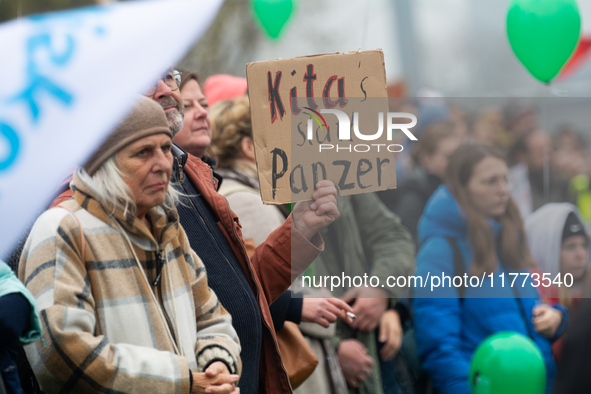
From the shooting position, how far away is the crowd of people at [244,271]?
146cm

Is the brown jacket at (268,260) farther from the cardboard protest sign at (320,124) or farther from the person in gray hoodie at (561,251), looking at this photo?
the person in gray hoodie at (561,251)

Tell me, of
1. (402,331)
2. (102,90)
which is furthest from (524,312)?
(102,90)

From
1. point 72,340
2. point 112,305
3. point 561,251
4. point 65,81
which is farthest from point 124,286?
point 561,251

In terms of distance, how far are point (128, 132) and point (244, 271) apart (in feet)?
2.06

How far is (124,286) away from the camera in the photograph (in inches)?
60.2

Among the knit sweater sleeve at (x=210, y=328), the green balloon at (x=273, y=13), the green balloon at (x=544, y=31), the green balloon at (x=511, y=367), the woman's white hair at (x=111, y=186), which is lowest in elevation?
the green balloon at (x=511, y=367)

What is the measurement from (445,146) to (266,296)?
1.82 metres

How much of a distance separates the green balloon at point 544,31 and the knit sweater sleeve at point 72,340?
2.67 meters

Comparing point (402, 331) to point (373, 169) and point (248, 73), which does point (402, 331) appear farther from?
point (248, 73)

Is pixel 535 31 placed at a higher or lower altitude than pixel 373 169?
higher

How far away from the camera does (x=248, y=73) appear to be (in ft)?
6.40

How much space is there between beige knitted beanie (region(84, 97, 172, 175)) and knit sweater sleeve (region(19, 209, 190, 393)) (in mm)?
148

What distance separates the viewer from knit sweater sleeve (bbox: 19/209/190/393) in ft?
4.68

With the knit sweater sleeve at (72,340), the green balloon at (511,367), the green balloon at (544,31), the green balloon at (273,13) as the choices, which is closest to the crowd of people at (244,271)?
the knit sweater sleeve at (72,340)
